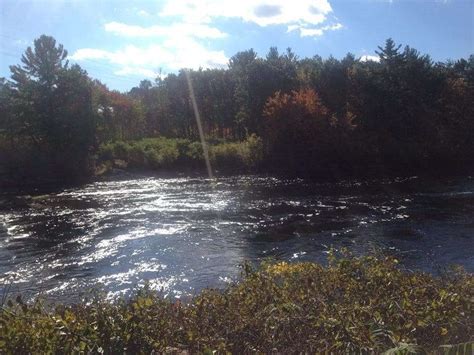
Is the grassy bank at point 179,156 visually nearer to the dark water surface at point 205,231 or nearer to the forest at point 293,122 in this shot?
the forest at point 293,122

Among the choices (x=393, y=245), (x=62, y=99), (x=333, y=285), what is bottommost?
(x=393, y=245)

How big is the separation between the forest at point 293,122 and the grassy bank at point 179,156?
9 centimetres

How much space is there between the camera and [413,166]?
4322 cm

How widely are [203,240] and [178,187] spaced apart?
1699 centimetres

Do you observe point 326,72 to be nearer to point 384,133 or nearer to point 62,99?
point 384,133

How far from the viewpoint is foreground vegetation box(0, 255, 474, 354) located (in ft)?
13.3

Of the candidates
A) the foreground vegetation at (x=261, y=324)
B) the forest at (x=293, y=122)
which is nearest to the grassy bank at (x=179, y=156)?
the forest at (x=293, y=122)

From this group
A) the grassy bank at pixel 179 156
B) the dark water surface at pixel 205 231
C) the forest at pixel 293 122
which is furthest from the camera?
the grassy bank at pixel 179 156

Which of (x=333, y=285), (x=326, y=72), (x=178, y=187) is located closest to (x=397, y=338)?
(x=333, y=285)

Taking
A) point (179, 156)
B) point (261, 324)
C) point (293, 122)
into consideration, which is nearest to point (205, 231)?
point (261, 324)

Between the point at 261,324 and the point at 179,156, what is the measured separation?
137ft

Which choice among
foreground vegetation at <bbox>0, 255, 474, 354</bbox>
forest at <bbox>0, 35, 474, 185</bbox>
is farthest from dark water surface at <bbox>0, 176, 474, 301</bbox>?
forest at <bbox>0, 35, 474, 185</bbox>

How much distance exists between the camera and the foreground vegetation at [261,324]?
4.04 metres

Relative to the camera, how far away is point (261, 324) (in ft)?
15.2
